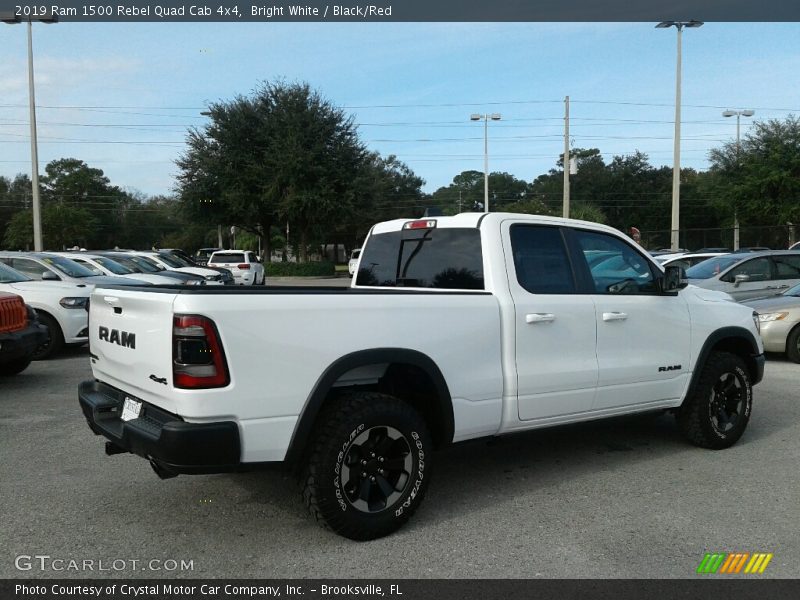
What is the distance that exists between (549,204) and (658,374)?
3581 inches

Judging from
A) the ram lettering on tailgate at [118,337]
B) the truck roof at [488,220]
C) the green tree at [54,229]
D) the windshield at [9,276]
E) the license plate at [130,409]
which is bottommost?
the license plate at [130,409]

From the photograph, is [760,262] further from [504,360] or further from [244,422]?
[244,422]

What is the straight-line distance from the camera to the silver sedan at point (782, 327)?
33.4ft

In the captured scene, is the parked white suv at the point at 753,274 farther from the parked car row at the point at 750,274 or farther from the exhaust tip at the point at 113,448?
the exhaust tip at the point at 113,448

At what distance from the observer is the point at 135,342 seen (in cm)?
379

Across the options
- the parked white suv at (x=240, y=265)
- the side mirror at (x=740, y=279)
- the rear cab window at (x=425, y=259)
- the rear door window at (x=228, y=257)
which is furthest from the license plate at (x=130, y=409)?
the rear door window at (x=228, y=257)

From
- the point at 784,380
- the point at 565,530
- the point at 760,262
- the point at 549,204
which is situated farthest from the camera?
the point at 549,204

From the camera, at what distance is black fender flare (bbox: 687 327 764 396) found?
5.50 metres

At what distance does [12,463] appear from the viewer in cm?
531

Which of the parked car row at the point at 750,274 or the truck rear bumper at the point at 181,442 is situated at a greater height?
the parked car row at the point at 750,274

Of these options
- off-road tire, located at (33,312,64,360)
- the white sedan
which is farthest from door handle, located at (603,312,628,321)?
the white sedan

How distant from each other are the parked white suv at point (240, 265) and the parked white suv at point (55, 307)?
1583 cm

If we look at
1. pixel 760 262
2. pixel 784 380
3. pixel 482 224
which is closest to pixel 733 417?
pixel 482 224

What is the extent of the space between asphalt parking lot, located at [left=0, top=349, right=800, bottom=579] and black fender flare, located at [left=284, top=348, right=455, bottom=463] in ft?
1.43
